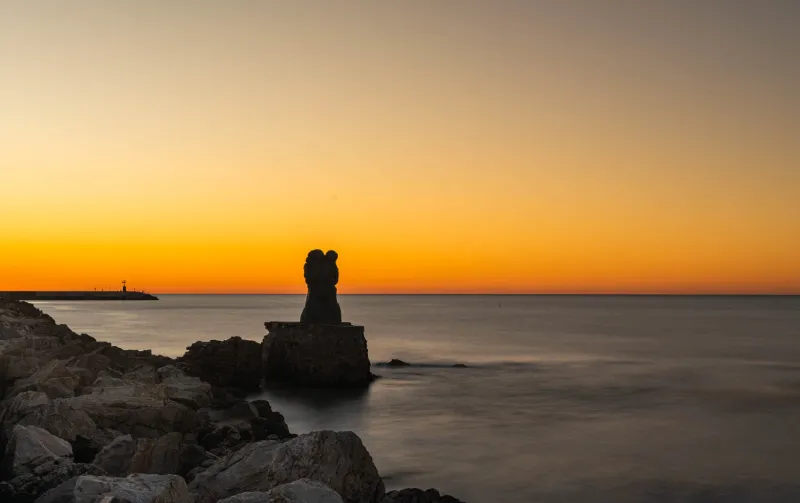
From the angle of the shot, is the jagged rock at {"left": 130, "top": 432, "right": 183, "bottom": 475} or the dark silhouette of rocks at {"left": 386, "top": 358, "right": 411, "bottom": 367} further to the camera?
the dark silhouette of rocks at {"left": 386, "top": 358, "right": 411, "bottom": 367}

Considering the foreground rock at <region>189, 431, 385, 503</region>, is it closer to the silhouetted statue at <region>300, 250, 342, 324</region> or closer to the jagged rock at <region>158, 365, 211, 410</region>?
the jagged rock at <region>158, 365, 211, 410</region>

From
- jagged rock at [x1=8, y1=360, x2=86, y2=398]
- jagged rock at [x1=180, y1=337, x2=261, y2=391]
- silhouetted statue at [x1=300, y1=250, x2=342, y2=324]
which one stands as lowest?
jagged rock at [x1=180, y1=337, x2=261, y2=391]

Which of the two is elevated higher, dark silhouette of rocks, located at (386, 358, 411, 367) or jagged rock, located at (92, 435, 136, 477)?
jagged rock, located at (92, 435, 136, 477)

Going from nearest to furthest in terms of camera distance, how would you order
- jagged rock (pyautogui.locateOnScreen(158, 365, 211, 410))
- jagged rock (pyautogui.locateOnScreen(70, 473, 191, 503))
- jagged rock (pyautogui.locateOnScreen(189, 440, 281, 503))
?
jagged rock (pyautogui.locateOnScreen(70, 473, 191, 503)) → jagged rock (pyautogui.locateOnScreen(189, 440, 281, 503)) → jagged rock (pyautogui.locateOnScreen(158, 365, 211, 410))

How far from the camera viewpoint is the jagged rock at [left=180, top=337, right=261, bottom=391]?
2527 centimetres

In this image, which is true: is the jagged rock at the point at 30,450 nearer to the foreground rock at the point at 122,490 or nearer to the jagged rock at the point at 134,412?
the foreground rock at the point at 122,490

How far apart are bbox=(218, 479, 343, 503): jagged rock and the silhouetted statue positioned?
65.1 feet

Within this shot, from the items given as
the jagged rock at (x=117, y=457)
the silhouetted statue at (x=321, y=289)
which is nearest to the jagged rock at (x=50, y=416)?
the jagged rock at (x=117, y=457)

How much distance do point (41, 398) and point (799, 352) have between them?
53.5 metres

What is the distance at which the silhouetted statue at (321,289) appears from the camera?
2700cm

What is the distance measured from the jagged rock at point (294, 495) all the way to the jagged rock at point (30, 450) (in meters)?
3.39

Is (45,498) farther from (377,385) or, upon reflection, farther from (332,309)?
(377,385)

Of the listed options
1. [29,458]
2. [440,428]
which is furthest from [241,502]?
[440,428]

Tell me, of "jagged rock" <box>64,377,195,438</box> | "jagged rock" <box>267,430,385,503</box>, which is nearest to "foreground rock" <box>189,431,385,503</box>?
"jagged rock" <box>267,430,385,503</box>
